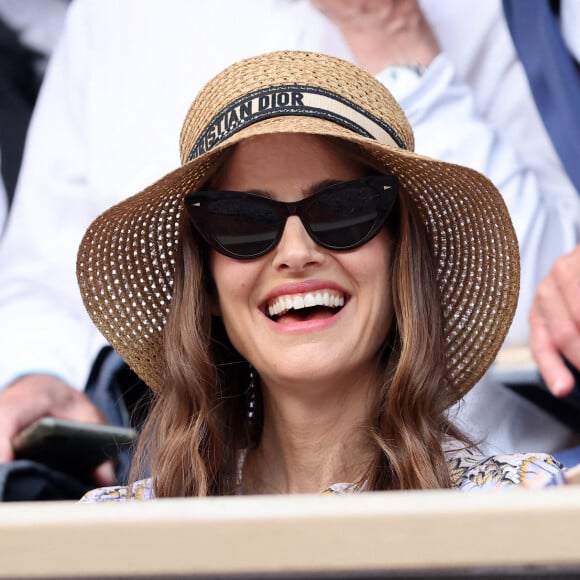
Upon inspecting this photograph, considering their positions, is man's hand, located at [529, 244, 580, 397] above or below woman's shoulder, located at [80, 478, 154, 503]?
above

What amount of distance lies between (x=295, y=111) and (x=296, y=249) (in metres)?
0.22

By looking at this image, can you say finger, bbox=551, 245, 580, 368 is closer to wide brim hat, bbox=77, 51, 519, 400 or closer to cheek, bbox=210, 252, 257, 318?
wide brim hat, bbox=77, 51, 519, 400

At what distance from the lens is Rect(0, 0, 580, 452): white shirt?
95.3 inches

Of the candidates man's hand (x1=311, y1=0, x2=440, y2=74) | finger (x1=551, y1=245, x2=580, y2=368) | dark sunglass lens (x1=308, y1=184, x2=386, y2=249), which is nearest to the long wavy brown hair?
dark sunglass lens (x1=308, y1=184, x2=386, y2=249)

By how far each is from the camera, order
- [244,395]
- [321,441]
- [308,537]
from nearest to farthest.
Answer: [308,537] → [321,441] → [244,395]

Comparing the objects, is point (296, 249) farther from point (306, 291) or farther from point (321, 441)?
point (321, 441)

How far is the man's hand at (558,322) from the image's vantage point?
5.94 feet

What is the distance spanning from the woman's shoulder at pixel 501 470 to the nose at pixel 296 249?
0.38m

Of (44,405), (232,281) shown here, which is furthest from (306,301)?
(44,405)

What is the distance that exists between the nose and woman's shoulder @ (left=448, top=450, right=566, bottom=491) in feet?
1.26

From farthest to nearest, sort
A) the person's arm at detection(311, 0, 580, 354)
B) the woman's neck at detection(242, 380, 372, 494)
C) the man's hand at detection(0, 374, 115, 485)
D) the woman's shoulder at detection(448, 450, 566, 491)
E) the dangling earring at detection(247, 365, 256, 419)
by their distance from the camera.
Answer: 1. the person's arm at detection(311, 0, 580, 354)
2. the man's hand at detection(0, 374, 115, 485)
3. the dangling earring at detection(247, 365, 256, 419)
4. the woman's neck at detection(242, 380, 372, 494)
5. the woman's shoulder at detection(448, 450, 566, 491)

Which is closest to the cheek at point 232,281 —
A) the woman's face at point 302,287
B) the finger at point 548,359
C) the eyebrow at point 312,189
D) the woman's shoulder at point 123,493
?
the woman's face at point 302,287


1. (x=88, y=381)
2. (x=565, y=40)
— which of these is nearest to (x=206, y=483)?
(x=88, y=381)

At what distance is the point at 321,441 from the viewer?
5.72 feet
